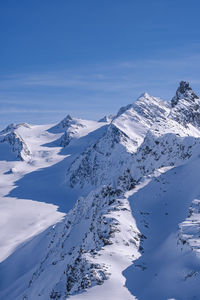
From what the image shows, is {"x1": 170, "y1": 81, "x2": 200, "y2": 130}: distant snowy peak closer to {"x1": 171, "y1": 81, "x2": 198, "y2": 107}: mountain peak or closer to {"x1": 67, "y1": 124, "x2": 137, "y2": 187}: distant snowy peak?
{"x1": 171, "y1": 81, "x2": 198, "y2": 107}: mountain peak

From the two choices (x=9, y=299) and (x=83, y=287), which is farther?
(x=9, y=299)

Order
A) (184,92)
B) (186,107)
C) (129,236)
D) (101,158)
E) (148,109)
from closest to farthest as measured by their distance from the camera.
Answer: (129,236) < (186,107) < (184,92) < (101,158) < (148,109)

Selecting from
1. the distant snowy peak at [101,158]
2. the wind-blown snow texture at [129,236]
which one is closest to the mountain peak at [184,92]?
the wind-blown snow texture at [129,236]

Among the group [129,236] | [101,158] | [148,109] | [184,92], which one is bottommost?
[101,158]

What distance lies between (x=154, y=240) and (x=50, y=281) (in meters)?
12.7

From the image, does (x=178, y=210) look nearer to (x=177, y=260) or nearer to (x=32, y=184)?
(x=177, y=260)

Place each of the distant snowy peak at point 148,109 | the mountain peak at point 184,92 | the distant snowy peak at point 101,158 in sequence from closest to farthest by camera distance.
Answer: the mountain peak at point 184,92 < the distant snowy peak at point 101,158 < the distant snowy peak at point 148,109

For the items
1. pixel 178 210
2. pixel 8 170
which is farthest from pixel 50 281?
pixel 8 170

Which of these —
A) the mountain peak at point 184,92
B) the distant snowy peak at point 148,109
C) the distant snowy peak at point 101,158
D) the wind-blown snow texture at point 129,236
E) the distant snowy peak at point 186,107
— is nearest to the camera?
the wind-blown snow texture at point 129,236

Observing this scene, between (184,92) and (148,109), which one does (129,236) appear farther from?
(148,109)

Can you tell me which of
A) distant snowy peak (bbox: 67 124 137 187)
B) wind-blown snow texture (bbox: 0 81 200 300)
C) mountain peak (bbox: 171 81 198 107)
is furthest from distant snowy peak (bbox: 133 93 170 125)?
wind-blown snow texture (bbox: 0 81 200 300)

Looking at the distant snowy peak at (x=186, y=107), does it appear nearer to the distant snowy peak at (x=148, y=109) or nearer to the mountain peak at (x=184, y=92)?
the mountain peak at (x=184, y=92)

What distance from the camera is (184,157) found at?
40.3 metres

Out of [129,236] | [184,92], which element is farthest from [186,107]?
[129,236]
